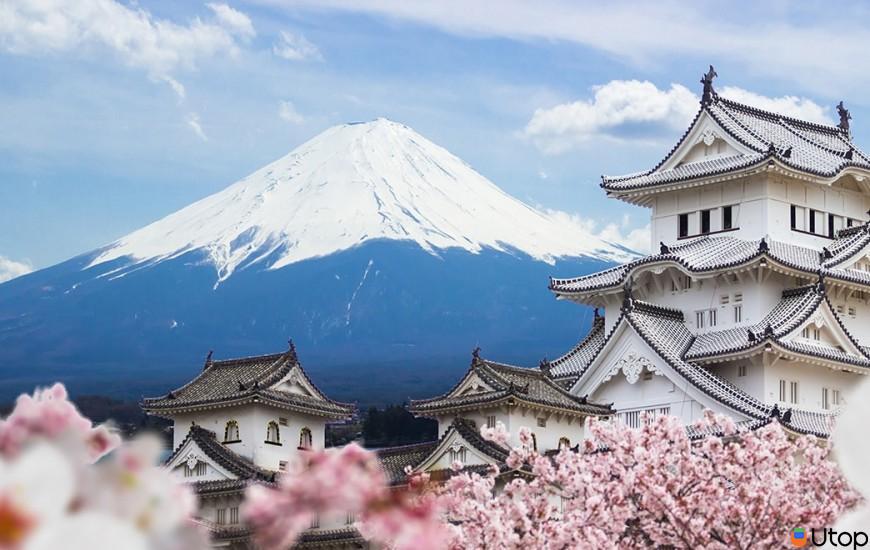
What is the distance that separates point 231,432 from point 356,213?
132 m

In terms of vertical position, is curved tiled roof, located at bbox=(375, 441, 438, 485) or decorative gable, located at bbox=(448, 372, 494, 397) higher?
decorative gable, located at bbox=(448, 372, 494, 397)

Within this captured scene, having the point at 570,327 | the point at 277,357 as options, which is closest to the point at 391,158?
the point at 570,327

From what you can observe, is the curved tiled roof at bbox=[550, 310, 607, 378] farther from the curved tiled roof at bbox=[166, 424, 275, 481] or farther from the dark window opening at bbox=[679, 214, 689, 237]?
the curved tiled roof at bbox=[166, 424, 275, 481]

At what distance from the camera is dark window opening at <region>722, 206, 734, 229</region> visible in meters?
39.2

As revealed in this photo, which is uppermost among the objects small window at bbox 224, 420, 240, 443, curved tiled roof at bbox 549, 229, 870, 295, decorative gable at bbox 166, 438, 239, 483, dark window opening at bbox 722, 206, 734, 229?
dark window opening at bbox 722, 206, 734, 229

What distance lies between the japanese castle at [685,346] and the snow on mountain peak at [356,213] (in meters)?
127

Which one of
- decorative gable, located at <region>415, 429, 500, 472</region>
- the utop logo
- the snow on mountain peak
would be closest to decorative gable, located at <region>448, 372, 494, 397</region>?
decorative gable, located at <region>415, 429, 500, 472</region>

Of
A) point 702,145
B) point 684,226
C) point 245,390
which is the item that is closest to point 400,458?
point 245,390

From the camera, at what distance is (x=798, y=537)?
16750 millimetres

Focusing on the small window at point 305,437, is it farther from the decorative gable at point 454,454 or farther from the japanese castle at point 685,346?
the decorative gable at point 454,454

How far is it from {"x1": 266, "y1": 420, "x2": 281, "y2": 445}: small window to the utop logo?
2482 centimetres

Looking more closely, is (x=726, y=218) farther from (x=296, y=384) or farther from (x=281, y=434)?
(x=281, y=434)

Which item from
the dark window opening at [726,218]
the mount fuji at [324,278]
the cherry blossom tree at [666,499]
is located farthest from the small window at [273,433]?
the mount fuji at [324,278]

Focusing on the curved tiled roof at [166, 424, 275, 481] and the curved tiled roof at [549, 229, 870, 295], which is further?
the curved tiled roof at [166, 424, 275, 481]
